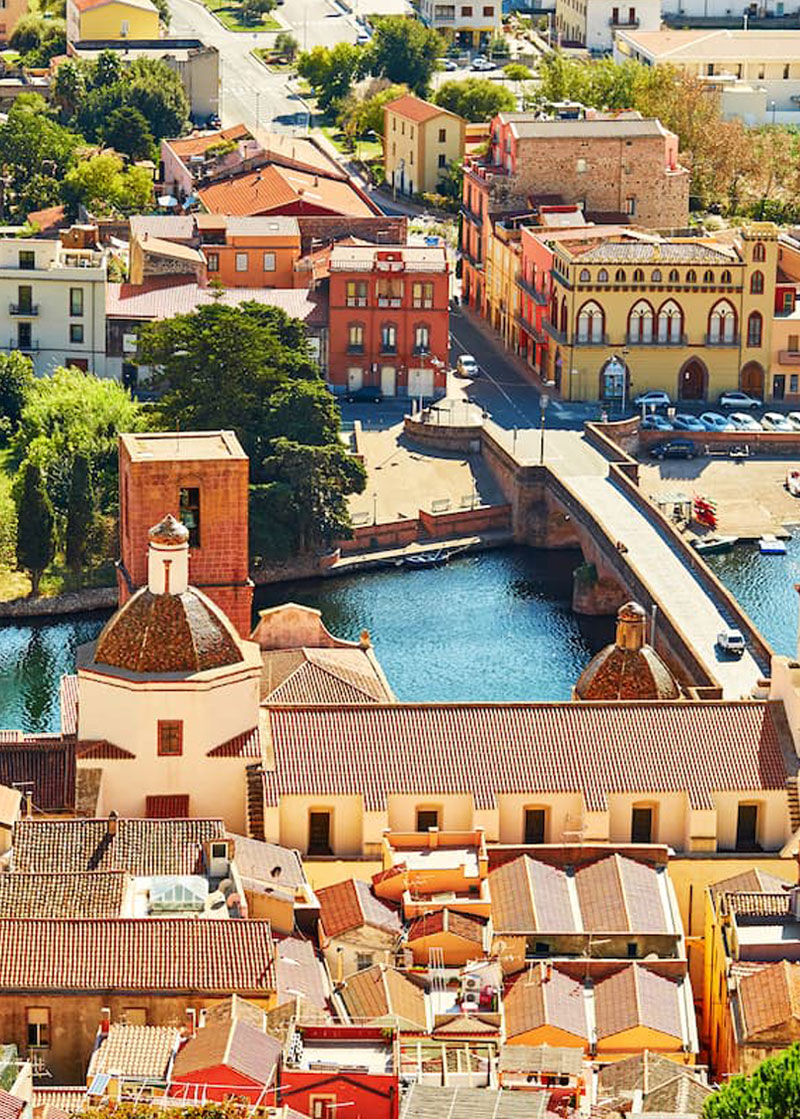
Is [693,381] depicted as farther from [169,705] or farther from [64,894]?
[64,894]

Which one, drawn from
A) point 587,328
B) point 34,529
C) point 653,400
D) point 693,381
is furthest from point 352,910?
point 693,381

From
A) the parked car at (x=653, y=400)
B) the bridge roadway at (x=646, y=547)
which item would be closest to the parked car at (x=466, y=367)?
the parked car at (x=653, y=400)

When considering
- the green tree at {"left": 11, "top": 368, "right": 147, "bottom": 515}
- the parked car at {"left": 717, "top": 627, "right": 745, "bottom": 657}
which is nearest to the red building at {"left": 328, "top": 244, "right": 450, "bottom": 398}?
the green tree at {"left": 11, "top": 368, "right": 147, "bottom": 515}

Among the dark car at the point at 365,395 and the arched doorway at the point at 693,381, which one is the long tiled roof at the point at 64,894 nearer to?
the dark car at the point at 365,395

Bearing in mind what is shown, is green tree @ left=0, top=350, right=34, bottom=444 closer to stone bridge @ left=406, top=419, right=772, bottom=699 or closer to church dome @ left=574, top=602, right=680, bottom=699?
stone bridge @ left=406, top=419, right=772, bottom=699

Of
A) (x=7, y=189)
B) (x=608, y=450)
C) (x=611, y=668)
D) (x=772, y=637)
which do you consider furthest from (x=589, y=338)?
(x=611, y=668)
